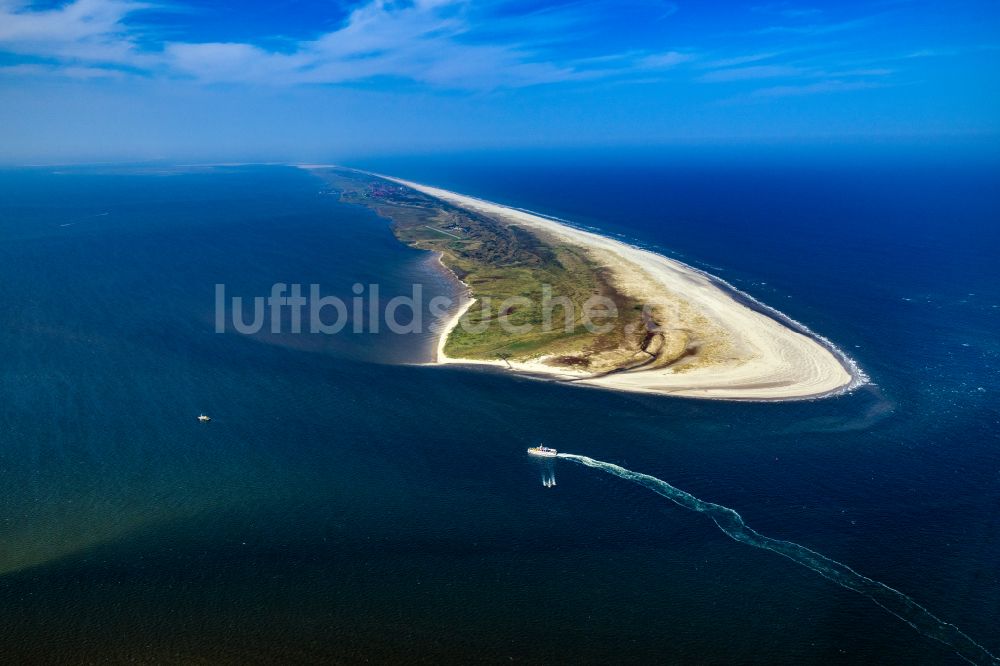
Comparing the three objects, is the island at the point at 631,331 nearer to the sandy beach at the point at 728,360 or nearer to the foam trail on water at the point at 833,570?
the sandy beach at the point at 728,360

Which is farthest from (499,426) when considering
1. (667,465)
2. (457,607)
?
(457,607)

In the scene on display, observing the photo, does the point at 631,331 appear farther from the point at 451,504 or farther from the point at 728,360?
the point at 451,504

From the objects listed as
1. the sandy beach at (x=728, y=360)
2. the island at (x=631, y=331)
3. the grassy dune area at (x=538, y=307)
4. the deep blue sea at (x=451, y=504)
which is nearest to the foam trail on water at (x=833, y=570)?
the deep blue sea at (x=451, y=504)

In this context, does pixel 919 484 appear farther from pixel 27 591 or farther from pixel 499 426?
pixel 27 591

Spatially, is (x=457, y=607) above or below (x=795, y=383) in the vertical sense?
below

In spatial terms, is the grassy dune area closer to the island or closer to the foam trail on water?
the island

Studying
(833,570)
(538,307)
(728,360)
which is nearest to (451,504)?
(833,570)
